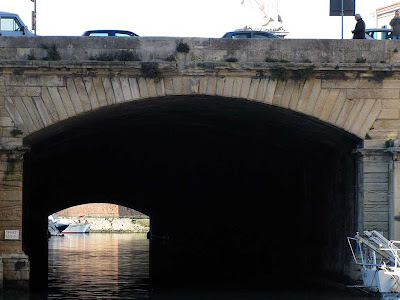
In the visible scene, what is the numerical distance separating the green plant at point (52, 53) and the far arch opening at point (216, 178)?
6.30 feet

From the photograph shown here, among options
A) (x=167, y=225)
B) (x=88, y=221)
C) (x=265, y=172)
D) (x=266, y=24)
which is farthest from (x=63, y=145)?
(x=88, y=221)

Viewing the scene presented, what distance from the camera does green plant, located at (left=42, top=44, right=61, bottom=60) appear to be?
26641 mm

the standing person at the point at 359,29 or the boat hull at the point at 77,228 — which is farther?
the boat hull at the point at 77,228

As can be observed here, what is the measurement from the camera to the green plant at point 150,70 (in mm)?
26594

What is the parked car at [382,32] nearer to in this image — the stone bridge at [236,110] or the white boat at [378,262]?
the stone bridge at [236,110]

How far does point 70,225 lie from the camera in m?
94.4

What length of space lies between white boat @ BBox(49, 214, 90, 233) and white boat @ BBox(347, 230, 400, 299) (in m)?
67.4

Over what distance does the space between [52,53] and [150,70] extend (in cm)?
266

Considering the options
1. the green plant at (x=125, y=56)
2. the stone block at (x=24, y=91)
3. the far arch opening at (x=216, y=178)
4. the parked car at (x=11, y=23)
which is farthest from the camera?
the parked car at (x=11, y=23)

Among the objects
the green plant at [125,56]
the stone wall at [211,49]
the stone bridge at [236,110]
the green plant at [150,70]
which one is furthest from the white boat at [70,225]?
the green plant at [150,70]

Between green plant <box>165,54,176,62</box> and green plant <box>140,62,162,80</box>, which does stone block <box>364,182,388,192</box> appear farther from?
green plant <box>140,62,162,80</box>

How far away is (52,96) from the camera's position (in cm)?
2664

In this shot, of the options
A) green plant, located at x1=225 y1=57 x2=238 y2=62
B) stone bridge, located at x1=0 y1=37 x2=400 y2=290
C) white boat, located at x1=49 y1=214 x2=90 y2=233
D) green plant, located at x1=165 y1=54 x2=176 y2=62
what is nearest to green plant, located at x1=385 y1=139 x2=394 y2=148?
stone bridge, located at x1=0 y1=37 x2=400 y2=290

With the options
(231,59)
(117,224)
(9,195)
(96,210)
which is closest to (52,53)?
(9,195)
